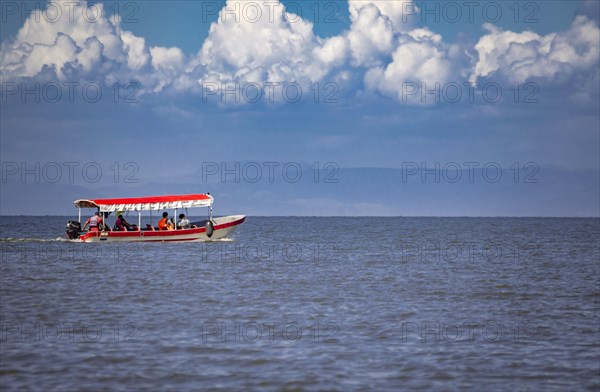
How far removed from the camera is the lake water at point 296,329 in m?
13.0

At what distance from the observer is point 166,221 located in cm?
4694

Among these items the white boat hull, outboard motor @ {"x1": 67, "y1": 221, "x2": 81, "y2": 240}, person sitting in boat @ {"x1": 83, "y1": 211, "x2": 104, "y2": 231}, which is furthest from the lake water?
outboard motor @ {"x1": 67, "y1": 221, "x2": 81, "y2": 240}

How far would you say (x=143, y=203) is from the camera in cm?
Result: 4647

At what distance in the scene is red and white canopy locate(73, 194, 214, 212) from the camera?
4631cm

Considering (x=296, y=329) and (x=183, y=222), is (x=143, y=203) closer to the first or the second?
(x=183, y=222)

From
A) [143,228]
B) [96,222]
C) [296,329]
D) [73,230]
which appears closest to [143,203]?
[143,228]

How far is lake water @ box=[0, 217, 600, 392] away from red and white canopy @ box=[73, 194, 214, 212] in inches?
483

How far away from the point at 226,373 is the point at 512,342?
6.48 meters

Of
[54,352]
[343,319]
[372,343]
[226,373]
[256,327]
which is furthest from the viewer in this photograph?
[343,319]

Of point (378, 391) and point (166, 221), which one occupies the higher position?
point (166, 221)

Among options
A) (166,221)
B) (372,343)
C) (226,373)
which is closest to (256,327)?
(372,343)

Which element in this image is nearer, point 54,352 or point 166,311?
point 54,352

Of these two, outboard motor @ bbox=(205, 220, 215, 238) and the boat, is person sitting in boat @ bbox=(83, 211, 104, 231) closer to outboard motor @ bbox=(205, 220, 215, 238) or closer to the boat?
the boat

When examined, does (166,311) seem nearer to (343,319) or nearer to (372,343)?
(343,319)
